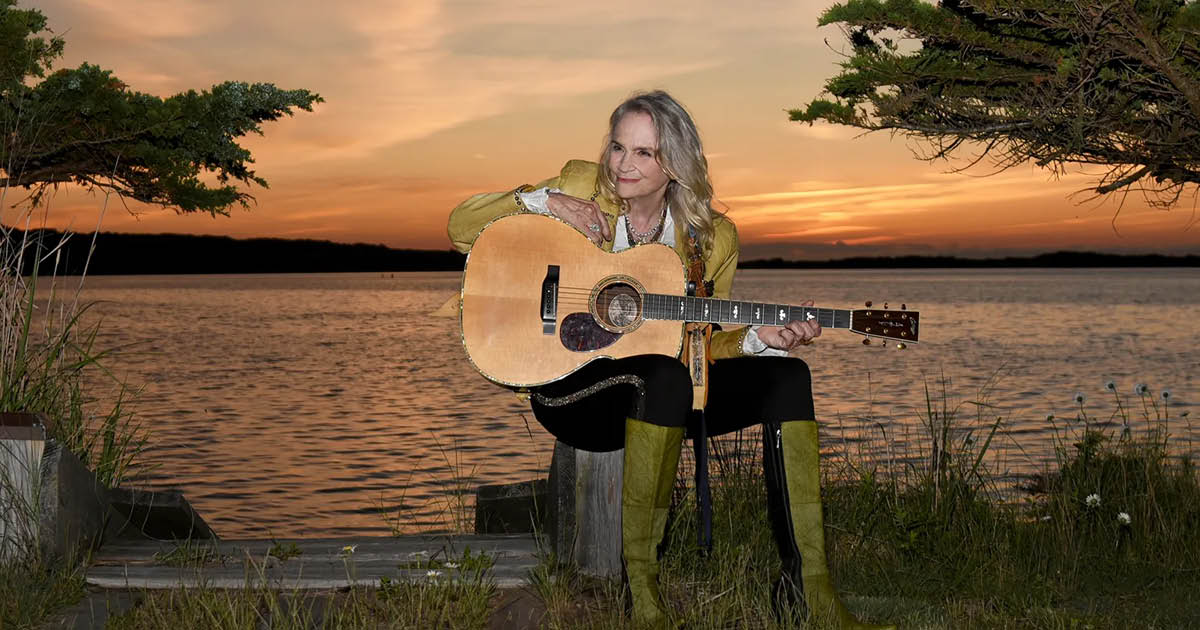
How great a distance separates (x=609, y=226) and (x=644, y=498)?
967mm

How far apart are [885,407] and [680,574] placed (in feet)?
39.2

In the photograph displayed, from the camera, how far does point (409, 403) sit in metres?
17.6

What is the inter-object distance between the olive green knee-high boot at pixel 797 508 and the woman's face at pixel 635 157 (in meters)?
0.94

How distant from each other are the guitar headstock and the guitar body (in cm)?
59

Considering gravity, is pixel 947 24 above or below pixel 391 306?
above

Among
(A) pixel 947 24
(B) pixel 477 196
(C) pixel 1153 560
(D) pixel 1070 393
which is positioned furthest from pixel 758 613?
(D) pixel 1070 393

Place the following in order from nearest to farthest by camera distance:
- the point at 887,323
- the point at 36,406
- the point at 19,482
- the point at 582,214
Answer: the point at 887,323 < the point at 582,214 < the point at 19,482 < the point at 36,406

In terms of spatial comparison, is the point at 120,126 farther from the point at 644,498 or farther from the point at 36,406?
the point at 644,498

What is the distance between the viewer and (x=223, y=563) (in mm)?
4098

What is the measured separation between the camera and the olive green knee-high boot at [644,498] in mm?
3426

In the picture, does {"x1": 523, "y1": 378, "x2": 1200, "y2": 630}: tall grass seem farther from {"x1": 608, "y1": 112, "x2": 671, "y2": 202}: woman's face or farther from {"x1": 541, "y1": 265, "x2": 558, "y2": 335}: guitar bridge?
{"x1": 608, "y1": 112, "x2": 671, "y2": 202}: woman's face

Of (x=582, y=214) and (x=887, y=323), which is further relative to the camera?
(x=582, y=214)

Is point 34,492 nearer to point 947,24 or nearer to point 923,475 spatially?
point 923,475

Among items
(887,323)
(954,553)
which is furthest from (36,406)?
(954,553)
